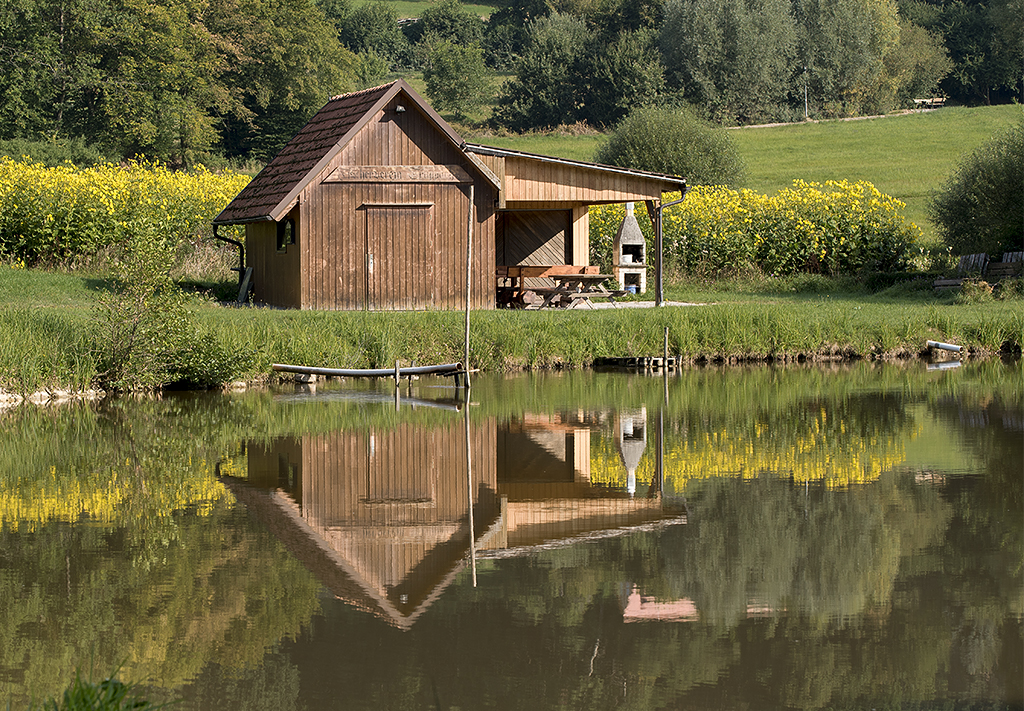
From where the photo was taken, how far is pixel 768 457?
44.7 feet

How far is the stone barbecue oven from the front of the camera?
30578mm

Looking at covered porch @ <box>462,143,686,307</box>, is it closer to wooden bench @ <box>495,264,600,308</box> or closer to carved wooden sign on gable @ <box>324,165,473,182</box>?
wooden bench @ <box>495,264,600,308</box>

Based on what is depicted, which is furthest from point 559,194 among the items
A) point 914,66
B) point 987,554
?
point 914,66

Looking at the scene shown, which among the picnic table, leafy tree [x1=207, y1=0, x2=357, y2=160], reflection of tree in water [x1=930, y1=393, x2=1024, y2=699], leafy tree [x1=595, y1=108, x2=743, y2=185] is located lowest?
reflection of tree in water [x1=930, y1=393, x2=1024, y2=699]

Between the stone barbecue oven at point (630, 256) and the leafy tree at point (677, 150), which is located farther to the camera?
the leafy tree at point (677, 150)

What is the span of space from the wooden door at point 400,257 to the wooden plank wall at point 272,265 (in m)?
1.43

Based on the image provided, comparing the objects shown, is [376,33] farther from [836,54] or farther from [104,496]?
[104,496]

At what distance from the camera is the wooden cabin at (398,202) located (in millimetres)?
25391

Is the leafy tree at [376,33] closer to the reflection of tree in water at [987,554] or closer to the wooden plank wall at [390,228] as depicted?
the wooden plank wall at [390,228]

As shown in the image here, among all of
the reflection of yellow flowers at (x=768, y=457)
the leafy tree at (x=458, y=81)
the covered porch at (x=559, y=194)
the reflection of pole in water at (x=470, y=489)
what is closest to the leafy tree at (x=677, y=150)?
the covered porch at (x=559, y=194)

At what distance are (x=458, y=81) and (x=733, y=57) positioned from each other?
1661 cm

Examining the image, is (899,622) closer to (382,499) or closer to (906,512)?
(906,512)

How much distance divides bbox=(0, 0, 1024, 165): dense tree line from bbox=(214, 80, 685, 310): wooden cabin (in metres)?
33.1

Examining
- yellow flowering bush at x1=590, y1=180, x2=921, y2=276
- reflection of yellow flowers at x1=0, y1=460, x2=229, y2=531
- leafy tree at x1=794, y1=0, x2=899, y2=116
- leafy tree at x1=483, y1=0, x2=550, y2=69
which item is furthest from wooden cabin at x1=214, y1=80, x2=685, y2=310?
leafy tree at x1=483, y1=0, x2=550, y2=69
